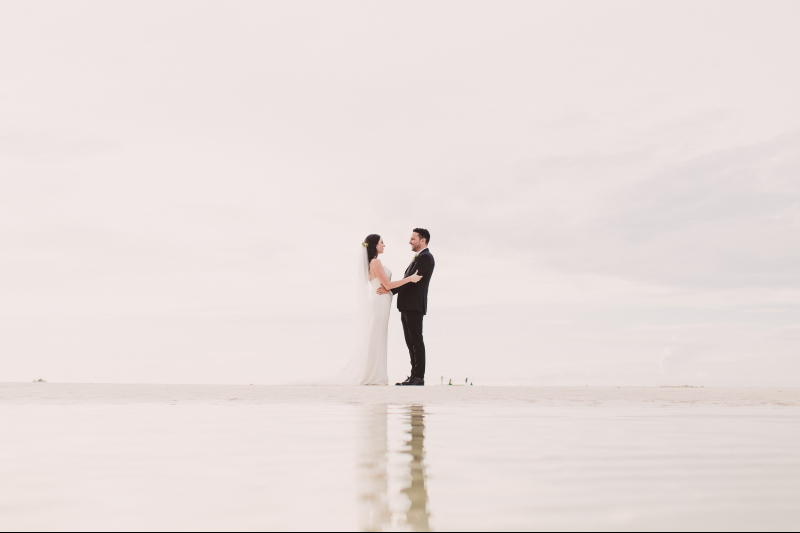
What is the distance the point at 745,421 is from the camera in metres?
4.94

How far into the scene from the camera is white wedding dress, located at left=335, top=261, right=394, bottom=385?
11.4 m

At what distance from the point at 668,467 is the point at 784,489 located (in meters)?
0.49

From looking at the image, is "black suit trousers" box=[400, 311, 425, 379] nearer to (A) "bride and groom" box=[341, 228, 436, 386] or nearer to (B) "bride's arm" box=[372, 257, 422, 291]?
(A) "bride and groom" box=[341, 228, 436, 386]

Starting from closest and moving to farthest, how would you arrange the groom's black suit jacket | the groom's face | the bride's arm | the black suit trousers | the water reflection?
the water reflection
the black suit trousers
the groom's black suit jacket
the groom's face
the bride's arm

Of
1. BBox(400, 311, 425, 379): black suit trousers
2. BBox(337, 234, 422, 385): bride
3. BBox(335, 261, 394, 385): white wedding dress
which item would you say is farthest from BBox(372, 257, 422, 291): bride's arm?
BBox(400, 311, 425, 379): black suit trousers

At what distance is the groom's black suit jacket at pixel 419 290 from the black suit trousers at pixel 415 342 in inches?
4.6

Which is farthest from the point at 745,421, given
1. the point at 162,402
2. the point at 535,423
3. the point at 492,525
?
the point at 162,402

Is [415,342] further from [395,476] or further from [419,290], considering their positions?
[395,476]

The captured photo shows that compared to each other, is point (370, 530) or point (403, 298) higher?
point (403, 298)

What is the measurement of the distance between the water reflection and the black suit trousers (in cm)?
695

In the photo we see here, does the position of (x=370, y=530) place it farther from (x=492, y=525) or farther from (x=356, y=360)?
(x=356, y=360)

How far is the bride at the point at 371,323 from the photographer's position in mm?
11383

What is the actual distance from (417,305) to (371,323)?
1.15 meters

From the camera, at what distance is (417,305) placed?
1075 centimetres
